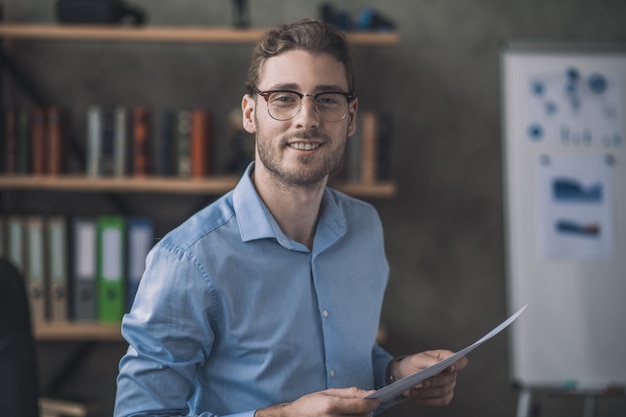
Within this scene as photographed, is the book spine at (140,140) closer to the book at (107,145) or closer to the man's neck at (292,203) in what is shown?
the book at (107,145)

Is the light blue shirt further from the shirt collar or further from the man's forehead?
the man's forehead

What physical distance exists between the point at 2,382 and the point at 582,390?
2.08 meters

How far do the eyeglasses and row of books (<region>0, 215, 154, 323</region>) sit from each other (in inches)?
61.3

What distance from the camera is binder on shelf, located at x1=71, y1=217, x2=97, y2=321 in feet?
8.50

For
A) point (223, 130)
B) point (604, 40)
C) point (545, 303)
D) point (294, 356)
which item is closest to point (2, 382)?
point (294, 356)

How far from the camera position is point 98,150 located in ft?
8.60

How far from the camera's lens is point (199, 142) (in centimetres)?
262

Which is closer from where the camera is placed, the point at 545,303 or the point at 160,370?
the point at 160,370

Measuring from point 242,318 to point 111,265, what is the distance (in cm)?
155

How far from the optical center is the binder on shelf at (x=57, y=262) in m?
2.58

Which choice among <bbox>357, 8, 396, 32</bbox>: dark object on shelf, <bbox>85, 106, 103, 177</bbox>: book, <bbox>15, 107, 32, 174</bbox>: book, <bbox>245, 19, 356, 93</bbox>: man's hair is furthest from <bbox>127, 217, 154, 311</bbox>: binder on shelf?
<bbox>245, 19, 356, 93</bbox>: man's hair

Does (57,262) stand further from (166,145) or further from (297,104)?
(297,104)

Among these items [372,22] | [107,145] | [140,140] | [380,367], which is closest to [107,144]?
[107,145]

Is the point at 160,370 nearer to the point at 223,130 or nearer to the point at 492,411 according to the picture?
the point at 223,130
